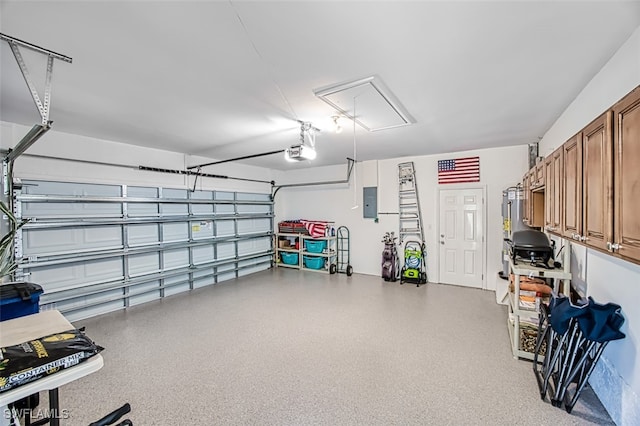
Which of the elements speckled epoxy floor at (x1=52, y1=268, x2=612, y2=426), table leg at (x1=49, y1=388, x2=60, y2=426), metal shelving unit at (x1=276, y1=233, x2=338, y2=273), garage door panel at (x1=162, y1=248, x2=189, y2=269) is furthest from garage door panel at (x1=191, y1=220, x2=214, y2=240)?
table leg at (x1=49, y1=388, x2=60, y2=426)

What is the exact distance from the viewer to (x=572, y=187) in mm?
2068

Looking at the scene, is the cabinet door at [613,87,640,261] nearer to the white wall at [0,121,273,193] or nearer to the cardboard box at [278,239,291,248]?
the white wall at [0,121,273,193]

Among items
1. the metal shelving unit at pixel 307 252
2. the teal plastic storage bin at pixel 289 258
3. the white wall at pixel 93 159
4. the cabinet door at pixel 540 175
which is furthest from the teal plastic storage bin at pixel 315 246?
the cabinet door at pixel 540 175

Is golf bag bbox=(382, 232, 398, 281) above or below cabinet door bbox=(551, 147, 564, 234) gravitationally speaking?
below

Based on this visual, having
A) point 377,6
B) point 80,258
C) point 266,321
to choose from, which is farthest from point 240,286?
point 377,6

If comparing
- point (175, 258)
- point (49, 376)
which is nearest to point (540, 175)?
point (49, 376)

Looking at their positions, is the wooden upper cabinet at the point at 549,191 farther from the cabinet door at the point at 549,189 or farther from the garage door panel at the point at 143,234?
the garage door panel at the point at 143,234

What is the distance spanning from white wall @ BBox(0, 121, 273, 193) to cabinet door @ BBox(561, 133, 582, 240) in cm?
571

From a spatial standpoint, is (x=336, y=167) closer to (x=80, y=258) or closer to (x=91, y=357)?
(x=80, y=258)

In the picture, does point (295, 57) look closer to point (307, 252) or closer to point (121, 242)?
point (121, 242)

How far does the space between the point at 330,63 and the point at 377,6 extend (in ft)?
2.04

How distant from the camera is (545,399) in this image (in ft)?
7.72

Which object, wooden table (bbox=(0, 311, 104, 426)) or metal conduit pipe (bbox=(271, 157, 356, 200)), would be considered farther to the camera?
metal conduit pipe (bbox=(271, 157, 356, 200))

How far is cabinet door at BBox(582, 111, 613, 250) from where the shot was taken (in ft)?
4.92
